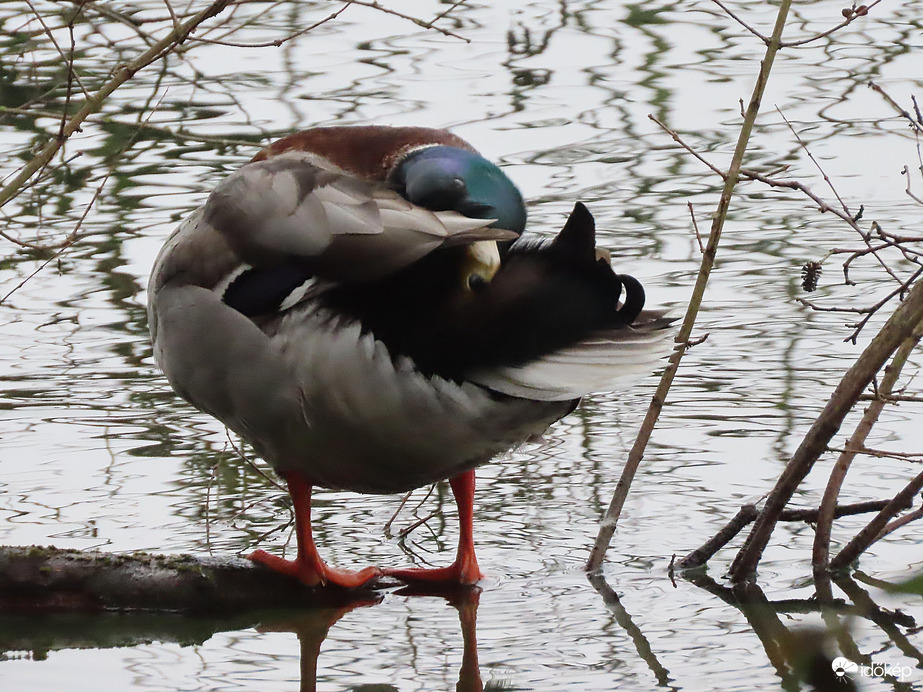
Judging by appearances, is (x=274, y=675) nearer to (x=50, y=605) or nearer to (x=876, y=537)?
(x=50, y=605)

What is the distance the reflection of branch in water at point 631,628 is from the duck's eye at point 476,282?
30.5 inches

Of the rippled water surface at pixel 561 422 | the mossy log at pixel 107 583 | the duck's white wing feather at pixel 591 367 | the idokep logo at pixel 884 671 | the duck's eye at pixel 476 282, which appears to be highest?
the duck's eye at pixel 476 282

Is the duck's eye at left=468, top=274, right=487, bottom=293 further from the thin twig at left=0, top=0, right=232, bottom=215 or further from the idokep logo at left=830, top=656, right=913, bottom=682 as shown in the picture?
the thin twig at left=0, top=0, right=232, bottom=215

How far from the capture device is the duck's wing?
7.93 feet

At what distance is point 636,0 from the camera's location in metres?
9.83

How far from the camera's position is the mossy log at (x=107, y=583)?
9.59 feet

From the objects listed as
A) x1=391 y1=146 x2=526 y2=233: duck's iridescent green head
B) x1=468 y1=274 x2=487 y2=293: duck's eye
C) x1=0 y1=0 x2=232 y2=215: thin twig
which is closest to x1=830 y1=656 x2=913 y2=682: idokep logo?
x1=468 y1=274 x2=487 y2=293: duck's eye

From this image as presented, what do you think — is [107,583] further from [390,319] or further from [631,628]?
[631,628]

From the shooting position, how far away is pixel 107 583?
2.93m

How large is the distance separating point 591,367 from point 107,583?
1.19m

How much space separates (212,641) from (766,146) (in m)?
4.79

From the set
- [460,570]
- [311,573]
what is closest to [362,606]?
[311,573]

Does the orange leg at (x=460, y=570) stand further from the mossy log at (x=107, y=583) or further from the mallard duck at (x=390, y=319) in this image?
the mossy log at (x=107, y=583)

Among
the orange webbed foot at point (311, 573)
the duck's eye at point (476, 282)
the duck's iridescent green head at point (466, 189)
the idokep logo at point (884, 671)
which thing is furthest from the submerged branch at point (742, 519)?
the duck's eye at point (476, 282)
